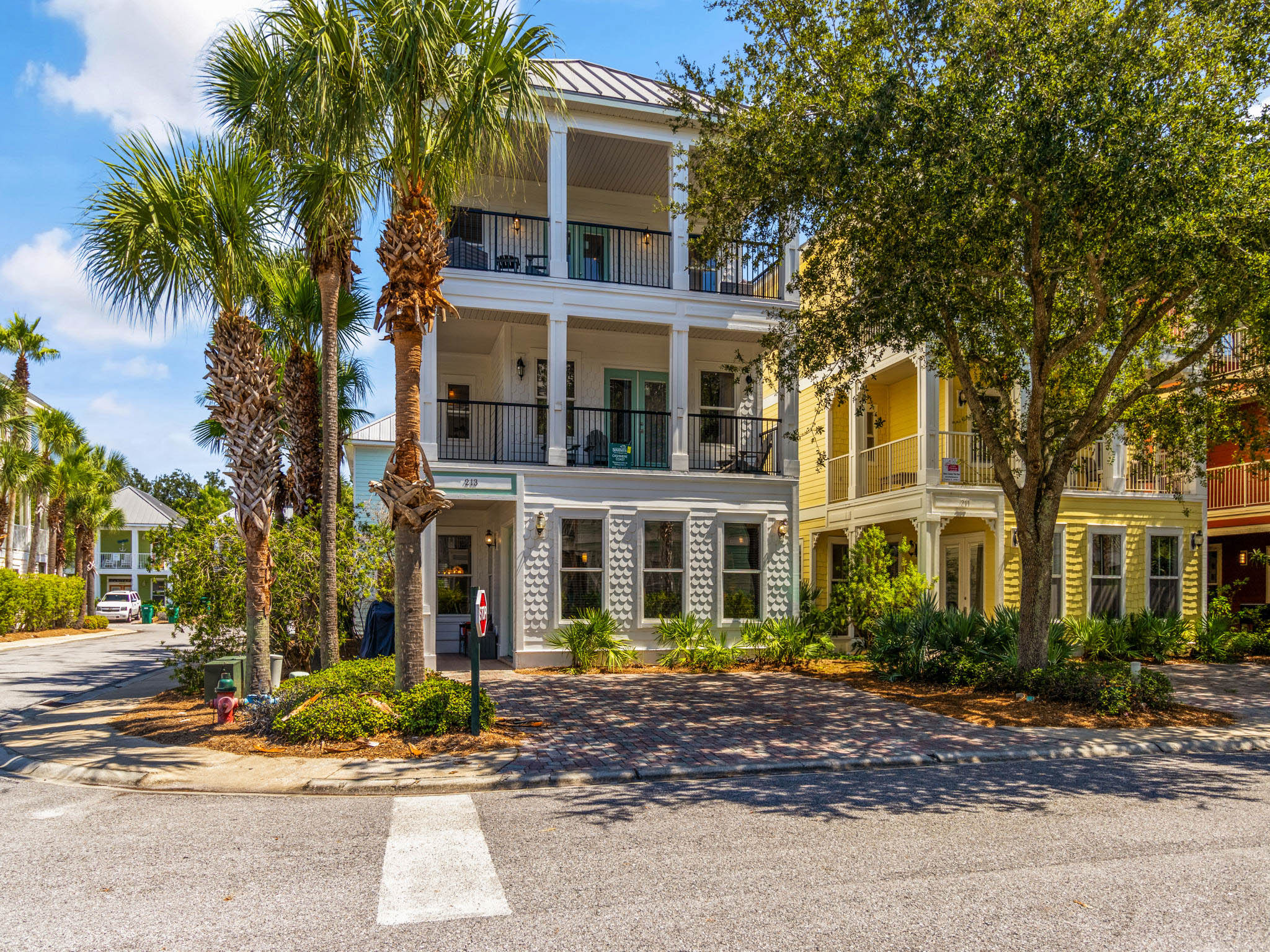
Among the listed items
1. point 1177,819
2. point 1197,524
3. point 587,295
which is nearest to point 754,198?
point 587,295

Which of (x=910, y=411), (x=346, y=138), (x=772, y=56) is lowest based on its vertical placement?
(x=910, y=411)

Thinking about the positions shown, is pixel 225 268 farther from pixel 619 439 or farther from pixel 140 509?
pixel 140 509

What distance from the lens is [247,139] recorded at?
9.88m

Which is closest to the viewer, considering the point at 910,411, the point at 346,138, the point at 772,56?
the point at 346,138

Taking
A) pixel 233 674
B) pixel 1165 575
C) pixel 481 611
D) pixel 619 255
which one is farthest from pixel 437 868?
pixel 1165 575

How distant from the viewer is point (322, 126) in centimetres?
866

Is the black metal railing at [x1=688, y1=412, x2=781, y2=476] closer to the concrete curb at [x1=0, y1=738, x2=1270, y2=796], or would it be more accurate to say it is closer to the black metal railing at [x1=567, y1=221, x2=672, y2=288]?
the black metal railing at [x1=567, y1=221, x2=672, y2=288]

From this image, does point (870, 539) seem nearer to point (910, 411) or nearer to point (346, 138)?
point (910, 411)

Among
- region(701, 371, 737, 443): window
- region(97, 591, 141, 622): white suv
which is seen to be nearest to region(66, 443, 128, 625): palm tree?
region(97, 591, 141, 622): white suv

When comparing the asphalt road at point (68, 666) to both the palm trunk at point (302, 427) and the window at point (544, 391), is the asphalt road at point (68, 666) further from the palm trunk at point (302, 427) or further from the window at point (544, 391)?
the window at point (544, 391)

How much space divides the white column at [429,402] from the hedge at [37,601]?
18.8 metres

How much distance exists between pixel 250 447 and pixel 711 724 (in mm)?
6200

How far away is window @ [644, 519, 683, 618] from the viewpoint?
1600 cm

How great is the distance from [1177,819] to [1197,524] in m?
16.0
